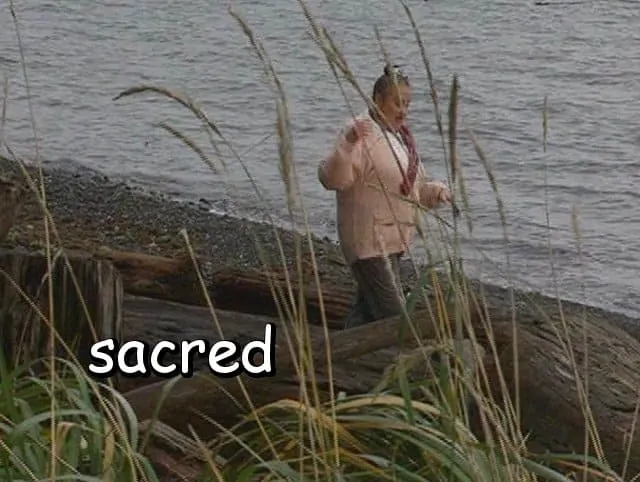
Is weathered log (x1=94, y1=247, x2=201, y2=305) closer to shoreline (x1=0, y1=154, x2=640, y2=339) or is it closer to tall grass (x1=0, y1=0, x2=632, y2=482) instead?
shoreline (x1=0, y1=154, x2=640, y2=339)

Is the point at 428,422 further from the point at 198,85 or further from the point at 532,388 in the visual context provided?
the point at 198,85

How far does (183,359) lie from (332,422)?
163 centimetres

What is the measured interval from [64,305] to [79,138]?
1551 centimetres

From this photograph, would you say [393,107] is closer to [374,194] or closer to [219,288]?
[374,194]

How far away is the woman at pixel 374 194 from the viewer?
21.5ft

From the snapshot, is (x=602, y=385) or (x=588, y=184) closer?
(x=602, y=385)

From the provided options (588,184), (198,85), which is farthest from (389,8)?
(588,184)

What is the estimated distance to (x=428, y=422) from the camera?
410cm

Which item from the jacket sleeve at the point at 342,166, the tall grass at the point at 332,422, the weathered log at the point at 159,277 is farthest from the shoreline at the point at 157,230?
the tall grass at the point at 332,422

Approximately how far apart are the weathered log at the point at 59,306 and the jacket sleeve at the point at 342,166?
1323 millimetres

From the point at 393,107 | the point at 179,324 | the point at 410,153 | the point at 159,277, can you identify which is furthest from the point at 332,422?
the point at 159,277

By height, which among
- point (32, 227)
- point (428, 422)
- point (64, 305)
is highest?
point (428, 422)

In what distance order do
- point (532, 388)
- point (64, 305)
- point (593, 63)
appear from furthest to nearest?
1. point (593, 63)
2. point (532, 388)
3. point (64, 305)

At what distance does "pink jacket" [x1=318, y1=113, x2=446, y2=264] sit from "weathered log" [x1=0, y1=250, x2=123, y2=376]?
1310mm
